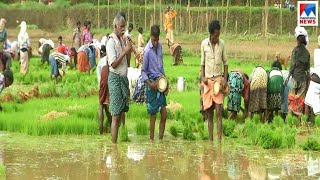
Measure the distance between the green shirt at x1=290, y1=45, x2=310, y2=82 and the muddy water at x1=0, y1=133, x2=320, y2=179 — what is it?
9.72 ft

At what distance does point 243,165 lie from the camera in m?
10.3

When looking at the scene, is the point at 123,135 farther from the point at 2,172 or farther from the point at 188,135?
the point at 2,172

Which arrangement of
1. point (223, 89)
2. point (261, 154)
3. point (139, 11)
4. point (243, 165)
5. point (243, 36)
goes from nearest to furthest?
point (243, 165), point (261, 154), point (223, 89), point (243, 36), point (139, 11)

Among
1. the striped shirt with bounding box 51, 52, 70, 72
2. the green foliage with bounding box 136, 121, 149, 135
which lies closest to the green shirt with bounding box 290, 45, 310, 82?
the green foliage with bounding box 136, 121, 149, 135

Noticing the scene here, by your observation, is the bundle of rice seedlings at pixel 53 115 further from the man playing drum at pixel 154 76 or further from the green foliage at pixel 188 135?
the green foliage at pixel 188 135

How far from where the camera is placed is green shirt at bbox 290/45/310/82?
14170 mm

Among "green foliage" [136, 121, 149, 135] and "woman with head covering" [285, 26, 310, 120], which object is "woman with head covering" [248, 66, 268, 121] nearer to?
"woman with head covering" [285, 26, 310, 120]

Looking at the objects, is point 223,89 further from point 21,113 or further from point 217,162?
point 21,113

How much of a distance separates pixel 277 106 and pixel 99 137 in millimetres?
3304

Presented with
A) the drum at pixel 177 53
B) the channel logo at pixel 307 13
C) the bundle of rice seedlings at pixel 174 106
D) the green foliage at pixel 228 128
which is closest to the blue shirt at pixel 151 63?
the green foliage at pixel 228 128

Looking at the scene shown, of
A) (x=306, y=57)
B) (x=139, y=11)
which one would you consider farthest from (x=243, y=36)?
(x=306, y=57)

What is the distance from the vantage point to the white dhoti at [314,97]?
1371cm

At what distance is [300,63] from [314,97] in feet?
2.40

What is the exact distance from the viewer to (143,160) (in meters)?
10.6
